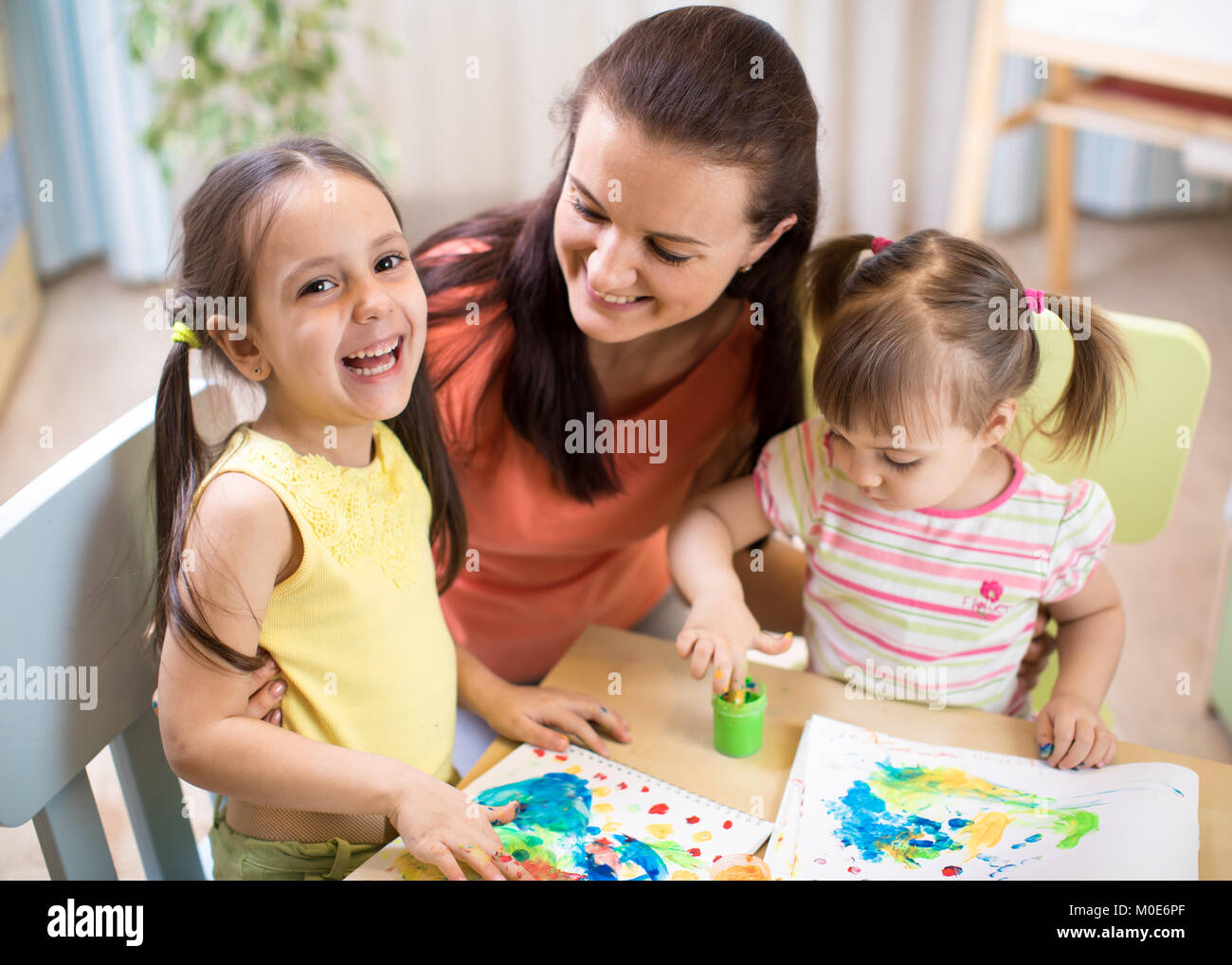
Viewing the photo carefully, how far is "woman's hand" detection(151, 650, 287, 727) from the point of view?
34.7 inches

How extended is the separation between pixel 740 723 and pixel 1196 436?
231cm

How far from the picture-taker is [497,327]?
119 centimetres

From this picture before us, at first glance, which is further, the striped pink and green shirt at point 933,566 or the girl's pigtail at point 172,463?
the striped pink and green shirt at point 933,566

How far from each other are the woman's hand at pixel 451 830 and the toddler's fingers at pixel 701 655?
19 centimetres

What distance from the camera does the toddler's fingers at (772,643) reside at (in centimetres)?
95

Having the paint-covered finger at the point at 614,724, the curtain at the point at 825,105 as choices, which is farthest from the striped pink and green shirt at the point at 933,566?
the curtain at the point at 825,105

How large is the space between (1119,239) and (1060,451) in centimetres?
293

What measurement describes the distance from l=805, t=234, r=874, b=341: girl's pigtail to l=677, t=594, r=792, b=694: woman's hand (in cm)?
27

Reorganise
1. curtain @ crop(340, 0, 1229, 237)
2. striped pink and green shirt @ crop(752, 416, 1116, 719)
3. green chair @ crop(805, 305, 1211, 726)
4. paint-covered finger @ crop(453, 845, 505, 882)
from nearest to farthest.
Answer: paint-covered finger @ crop(453, 845, 505, 882) < striped pink and green shirt @ crop(752, 416, 1116, 719) < green chair @ crop(805, 305, 1211, 726) < curtain @ crop(340, 0, 1229, 237)

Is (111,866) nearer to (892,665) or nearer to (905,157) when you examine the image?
(892,665)

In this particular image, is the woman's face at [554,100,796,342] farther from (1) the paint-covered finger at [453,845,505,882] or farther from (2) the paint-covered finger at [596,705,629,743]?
(1) the paint-covered finger at [453,845,505,882]

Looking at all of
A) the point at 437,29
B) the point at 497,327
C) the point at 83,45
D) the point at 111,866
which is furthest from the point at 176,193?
the point at 111,866

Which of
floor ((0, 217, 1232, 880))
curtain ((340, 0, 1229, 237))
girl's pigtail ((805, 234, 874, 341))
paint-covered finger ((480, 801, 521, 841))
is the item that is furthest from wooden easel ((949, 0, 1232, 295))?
paint-covered finger ((480, 801, 521, 841))

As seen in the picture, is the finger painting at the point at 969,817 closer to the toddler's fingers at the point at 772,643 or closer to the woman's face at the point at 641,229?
the toddler's fingers at the point at 772,643
